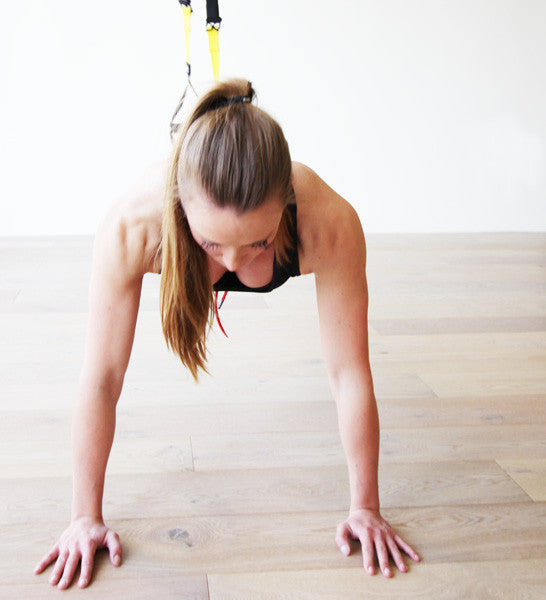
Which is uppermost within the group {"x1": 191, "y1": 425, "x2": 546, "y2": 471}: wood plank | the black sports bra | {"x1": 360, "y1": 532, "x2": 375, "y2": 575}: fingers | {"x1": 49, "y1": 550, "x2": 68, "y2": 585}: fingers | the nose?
the nose

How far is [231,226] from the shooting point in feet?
3.13

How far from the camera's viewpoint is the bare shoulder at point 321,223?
3.73 ft

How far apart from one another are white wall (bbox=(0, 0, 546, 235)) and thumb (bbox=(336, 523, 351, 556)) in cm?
282

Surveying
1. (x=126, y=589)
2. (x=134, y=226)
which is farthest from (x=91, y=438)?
(x=134, y=226)

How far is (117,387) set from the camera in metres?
1.18

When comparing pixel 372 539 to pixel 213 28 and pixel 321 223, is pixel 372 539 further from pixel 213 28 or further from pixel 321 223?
pixel 213 28

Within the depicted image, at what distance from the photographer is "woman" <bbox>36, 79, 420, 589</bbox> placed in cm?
96

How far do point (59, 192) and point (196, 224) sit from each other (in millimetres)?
3023

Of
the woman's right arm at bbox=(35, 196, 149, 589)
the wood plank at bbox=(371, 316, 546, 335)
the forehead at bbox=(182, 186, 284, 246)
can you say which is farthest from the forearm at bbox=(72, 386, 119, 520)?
the wood plank at bbox=(371, 316, 546, 335)

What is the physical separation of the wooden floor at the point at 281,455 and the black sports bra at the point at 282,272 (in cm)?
36

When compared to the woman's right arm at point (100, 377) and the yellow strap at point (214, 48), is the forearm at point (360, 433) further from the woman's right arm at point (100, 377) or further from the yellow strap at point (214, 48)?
Answer: the yellow strap at point (214, 48)

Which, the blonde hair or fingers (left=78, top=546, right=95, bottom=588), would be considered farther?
fingers (left=78, top=546, right=95, bottom=588)

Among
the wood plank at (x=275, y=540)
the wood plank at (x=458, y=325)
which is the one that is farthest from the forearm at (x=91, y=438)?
the wood plank at (x=458, y=325)

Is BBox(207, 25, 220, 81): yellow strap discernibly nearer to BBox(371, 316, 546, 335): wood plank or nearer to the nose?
the nose
